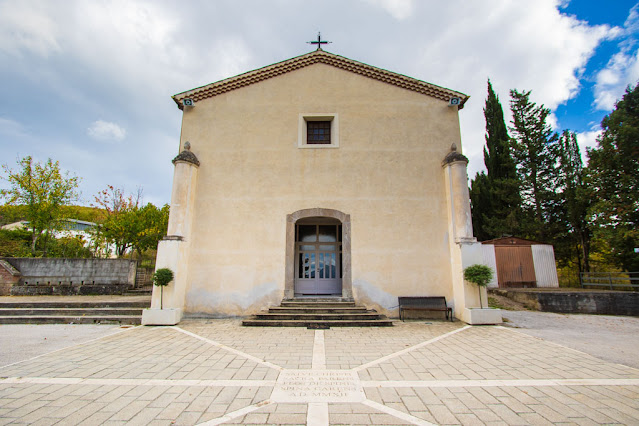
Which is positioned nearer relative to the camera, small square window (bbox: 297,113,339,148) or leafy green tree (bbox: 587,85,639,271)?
small square window (bbox: 297,113,339,148)

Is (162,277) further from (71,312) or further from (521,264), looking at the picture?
(521,264)

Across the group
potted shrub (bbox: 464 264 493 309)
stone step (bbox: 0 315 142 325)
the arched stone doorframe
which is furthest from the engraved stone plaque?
stone step (bbox: 0 315 142 325)

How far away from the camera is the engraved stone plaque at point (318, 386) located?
3516mm

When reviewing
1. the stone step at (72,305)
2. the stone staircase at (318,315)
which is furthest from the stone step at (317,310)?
the stone step at (72,305)

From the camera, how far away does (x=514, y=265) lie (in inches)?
625

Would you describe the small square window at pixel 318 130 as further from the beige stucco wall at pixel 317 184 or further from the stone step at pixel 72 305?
the stone step at pixel 72 305

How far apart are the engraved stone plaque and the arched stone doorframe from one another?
4.78 metres

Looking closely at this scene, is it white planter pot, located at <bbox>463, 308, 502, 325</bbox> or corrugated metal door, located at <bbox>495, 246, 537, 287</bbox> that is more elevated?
corrugated metal door, located at <bbox>495, 246, 537, 287</bbox>

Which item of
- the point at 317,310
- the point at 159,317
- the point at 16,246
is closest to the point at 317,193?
the point at 317,310

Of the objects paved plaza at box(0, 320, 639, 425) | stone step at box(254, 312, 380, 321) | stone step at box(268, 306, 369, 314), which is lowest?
paved plaza at box(0, 320, 639, 425)

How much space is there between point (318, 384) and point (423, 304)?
5976 millimetres

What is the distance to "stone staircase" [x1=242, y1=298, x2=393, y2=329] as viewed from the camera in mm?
8062

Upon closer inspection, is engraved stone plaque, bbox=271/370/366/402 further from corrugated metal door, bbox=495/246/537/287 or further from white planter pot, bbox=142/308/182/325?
corrugated metal door, bbox=495/246/537/287

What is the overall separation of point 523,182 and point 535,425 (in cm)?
2334
